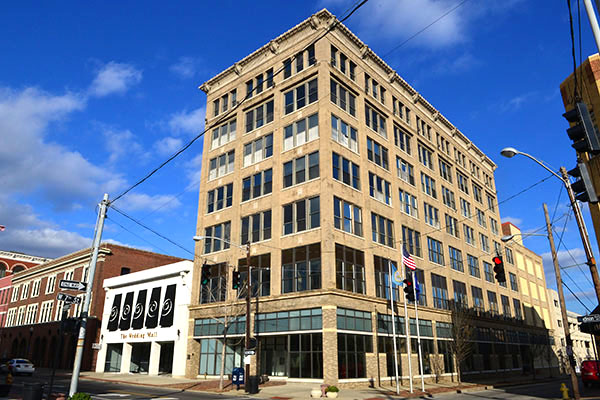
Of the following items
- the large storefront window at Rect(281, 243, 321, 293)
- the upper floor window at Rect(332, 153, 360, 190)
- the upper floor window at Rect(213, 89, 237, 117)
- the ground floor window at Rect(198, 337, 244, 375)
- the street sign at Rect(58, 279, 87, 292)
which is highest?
the upper floor window at Rect(213, 89, 237, 117)

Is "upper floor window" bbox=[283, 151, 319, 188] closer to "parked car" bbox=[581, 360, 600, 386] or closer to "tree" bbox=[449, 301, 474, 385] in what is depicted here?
"tree" bbox=[449, 301, 474, 385]

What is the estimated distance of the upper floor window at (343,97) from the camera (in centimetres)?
3741

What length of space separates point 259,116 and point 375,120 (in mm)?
11104

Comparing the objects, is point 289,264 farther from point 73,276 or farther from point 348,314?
point 73,276

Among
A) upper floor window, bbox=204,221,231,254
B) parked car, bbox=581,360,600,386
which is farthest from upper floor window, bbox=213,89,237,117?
parked car, bbox=581,360,600,386

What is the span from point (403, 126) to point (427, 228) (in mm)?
11072

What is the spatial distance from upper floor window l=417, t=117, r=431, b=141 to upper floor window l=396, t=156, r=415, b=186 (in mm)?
6172

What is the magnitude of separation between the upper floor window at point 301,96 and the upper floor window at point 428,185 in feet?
58.2

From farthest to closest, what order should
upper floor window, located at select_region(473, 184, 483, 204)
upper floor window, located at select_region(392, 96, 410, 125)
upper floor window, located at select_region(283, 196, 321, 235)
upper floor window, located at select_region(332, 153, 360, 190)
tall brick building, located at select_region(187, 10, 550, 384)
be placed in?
1. upper floor window, located at select_region(473, 184, 483, 204)
2. upper floor window, located at select_region(392, 96, 410, 125)
3. upper floor window, located at select_region(332, 153, 360, 190)
4. upper floor window, located at select_region(283, 196, 321, 235)
5. tall brick building, located at select_region(187, 10, 550, 384)

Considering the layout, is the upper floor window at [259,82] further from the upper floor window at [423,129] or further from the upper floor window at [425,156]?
the upper floor window at [425,156]

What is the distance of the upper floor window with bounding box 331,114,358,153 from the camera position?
36.0 m

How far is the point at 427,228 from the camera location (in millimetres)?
46406

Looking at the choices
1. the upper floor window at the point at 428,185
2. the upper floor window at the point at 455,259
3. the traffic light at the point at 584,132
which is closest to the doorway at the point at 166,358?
the upper floor window at the point at 428,185

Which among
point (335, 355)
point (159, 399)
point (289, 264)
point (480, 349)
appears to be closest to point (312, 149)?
point (289, 264)
